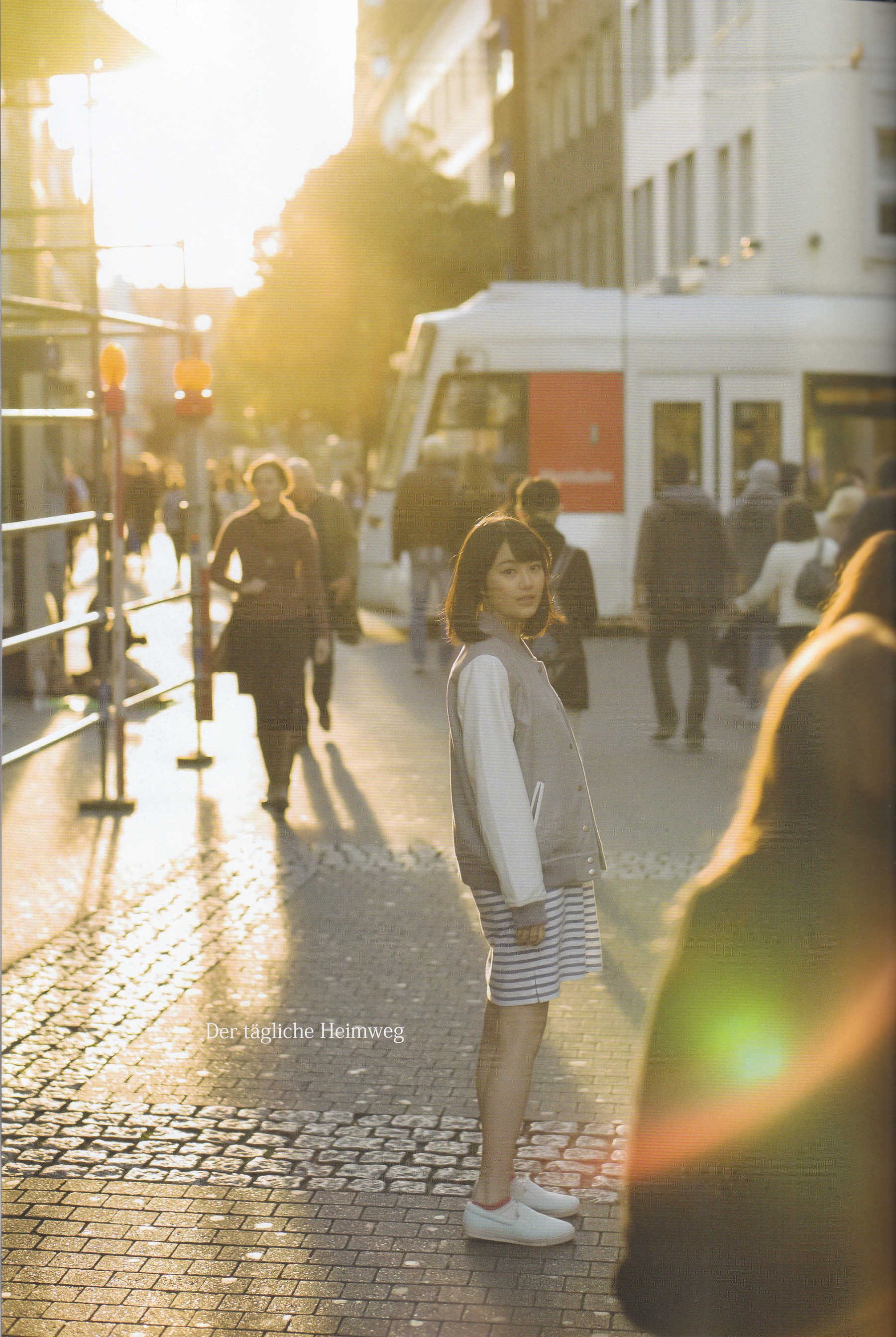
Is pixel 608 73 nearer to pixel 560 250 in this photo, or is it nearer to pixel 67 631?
pixel 560 250

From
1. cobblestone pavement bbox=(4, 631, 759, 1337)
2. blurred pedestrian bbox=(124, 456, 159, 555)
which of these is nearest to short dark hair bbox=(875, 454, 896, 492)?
cobblestone pavement bbox=(4, 631, 759, 1337)

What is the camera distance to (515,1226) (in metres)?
4.14

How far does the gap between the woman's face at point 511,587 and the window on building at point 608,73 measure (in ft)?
104

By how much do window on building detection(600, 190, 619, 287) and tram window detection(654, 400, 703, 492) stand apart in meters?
15.9

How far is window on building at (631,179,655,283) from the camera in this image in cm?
3173

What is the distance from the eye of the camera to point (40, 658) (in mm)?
14117

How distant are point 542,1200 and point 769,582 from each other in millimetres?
7796

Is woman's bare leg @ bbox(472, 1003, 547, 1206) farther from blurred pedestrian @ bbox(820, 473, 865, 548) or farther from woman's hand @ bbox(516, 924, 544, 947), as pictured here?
blurred pedestrian @ bbox(820, 473, 865, 548)

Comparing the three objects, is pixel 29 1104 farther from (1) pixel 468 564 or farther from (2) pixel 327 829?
(2) pixel 327 829

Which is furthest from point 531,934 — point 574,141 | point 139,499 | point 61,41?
point 574,141

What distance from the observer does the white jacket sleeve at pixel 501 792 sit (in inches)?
156

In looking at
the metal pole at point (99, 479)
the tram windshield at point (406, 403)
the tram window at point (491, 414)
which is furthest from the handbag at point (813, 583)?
the tram windshield at point (406, 403)

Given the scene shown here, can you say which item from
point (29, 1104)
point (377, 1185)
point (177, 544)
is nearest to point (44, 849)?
point (29, 1104)

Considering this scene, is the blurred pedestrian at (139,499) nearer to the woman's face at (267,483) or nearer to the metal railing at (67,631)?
the metal railing at (67,631)
